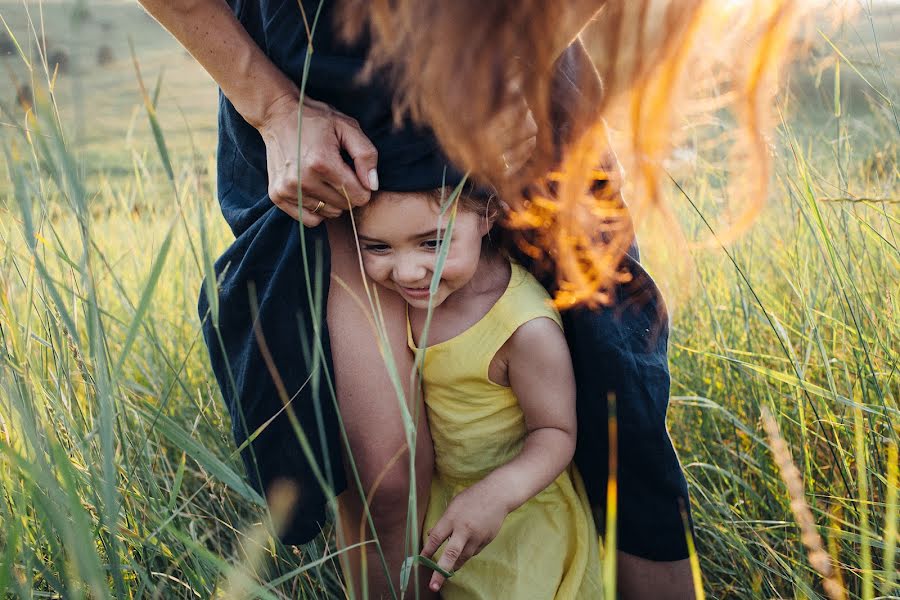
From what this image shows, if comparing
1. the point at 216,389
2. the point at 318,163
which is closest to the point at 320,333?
the point at 318,163

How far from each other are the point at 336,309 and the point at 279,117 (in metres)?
0.31

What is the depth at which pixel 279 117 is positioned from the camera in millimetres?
1065

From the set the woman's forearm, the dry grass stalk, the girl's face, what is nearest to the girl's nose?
the girl's face

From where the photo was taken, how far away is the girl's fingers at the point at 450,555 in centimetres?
97

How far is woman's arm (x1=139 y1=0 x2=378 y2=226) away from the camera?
1.02 metres

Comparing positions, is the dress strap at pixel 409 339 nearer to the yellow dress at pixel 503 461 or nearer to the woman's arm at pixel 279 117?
the yellow dress at pixel 503 461

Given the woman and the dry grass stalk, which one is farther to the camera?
the woman

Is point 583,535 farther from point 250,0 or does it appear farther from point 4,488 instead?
point 250,0

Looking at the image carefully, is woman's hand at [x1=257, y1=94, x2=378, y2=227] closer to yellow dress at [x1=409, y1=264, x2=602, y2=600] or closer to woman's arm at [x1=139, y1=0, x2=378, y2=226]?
woman's arm at [x1=139, y1=0, x2=378, y2=226]

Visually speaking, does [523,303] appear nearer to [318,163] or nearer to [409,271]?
[409,271]

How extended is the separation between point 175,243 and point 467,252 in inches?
66.8

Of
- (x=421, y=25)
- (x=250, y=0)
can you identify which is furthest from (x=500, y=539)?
(x=250, y=0)

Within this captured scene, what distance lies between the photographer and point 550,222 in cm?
122

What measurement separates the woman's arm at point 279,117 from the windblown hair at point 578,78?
10 centimetres
